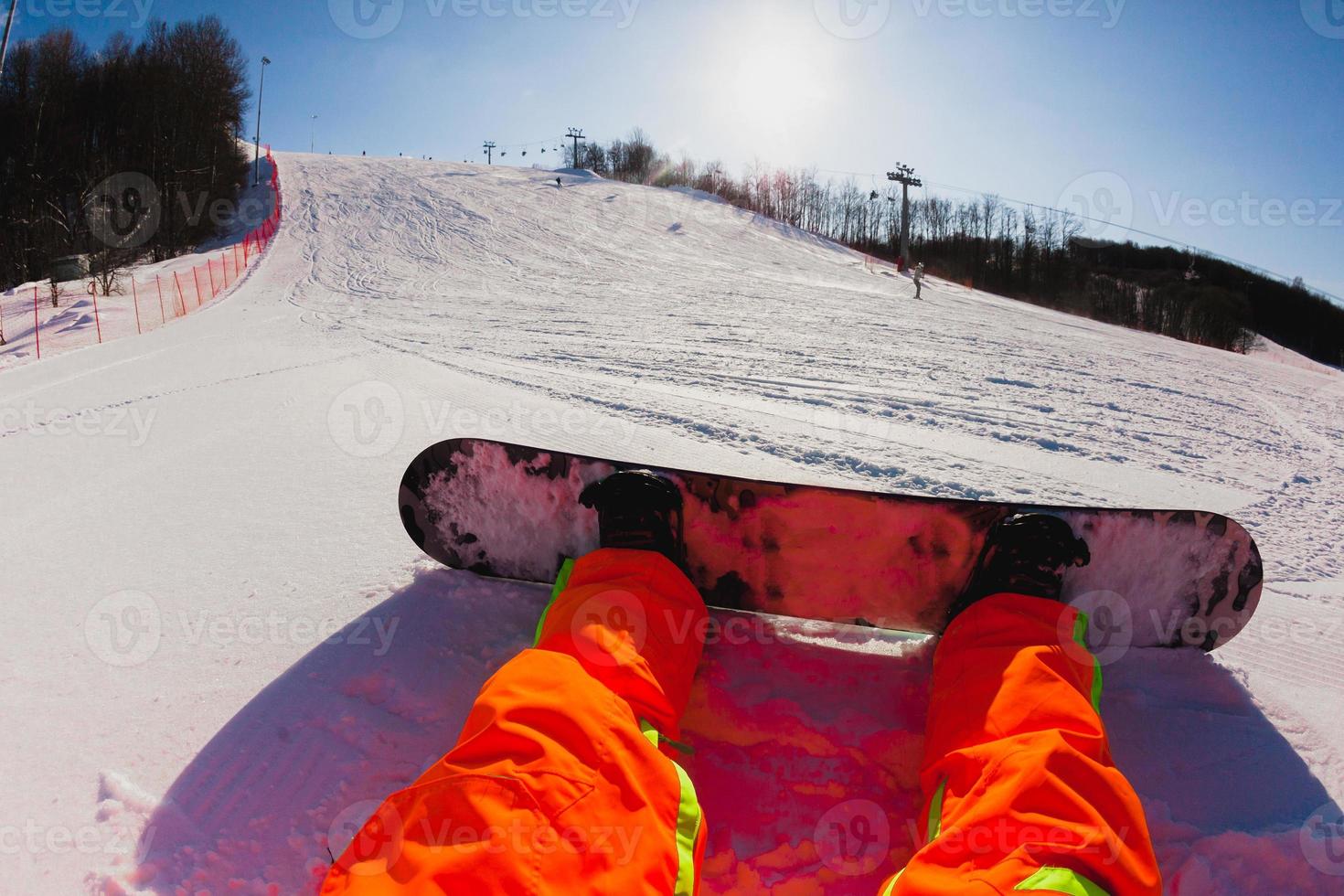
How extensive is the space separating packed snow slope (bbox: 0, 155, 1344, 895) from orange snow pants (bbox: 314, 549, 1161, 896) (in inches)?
12.8

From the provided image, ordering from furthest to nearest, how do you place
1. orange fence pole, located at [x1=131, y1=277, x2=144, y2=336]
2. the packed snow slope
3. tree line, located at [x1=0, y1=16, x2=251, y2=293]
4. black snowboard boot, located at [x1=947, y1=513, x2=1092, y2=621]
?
tree line, located at [x1=0, y1=16, x2=251, y2=293] → orange fence pole, located at [x1=131, y1=277, x2=144, y2=336] → black snowboard boot, located at [x1=947, y1=513, x2=1092, y2=621] → the packed snow slope

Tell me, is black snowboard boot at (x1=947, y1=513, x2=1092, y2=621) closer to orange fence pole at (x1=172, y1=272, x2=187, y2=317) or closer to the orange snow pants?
the orange snow pants

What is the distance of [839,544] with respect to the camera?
2.03 meters

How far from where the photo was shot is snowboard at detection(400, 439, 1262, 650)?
1931 mm

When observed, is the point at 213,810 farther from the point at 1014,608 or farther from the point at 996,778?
the point at 1014,608

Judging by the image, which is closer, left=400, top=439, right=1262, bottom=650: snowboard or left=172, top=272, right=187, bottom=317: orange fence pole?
left=400, top=439, right=1262, bottom=650: snowboard

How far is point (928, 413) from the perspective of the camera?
5.01m

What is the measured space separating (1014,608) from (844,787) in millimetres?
631

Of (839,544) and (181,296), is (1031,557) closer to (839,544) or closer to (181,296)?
(839,544)

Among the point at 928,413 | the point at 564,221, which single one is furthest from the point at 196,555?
the point at 564,221

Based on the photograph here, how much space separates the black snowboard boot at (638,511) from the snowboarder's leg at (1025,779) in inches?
33.1

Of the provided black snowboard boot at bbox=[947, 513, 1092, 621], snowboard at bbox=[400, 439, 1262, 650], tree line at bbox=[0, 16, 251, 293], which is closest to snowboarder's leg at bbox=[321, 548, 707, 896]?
snowboard at bbox=[400, 439, 1262, 650]

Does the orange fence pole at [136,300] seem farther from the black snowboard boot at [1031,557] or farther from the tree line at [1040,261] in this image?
the tree line at [1040,261]

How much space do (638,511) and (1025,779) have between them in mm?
1169
